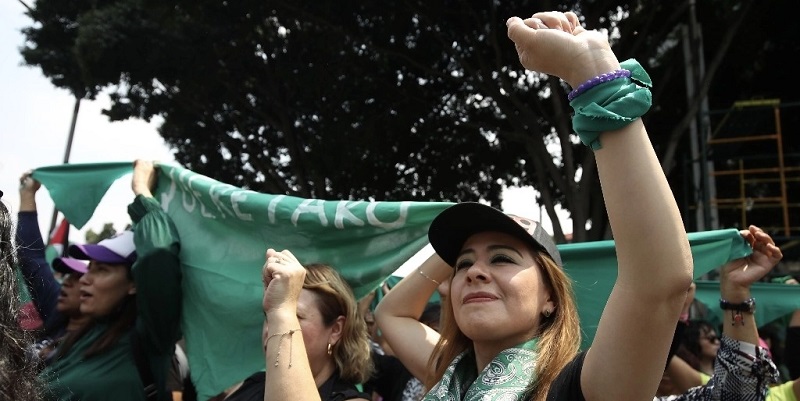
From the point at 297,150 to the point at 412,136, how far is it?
201 cm

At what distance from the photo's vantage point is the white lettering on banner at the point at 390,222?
8.74 feet

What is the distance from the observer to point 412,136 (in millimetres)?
12047

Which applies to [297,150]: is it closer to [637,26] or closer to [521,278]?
[637,26]

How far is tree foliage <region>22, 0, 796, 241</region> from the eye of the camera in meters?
9.88

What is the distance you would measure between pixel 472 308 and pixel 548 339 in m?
0.19

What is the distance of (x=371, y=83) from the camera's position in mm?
11156

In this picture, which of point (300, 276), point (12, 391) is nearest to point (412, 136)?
point (300, 276)

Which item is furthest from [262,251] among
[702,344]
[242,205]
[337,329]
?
[702,344]

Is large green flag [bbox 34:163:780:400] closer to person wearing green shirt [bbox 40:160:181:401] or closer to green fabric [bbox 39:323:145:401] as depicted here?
person wearing green shirt [bbox 40:160:181:401]

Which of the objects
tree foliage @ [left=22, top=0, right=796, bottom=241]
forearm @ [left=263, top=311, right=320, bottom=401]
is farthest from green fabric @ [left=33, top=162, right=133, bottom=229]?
tree foliage @ [left=22, top=0, right=796, bottom=241]

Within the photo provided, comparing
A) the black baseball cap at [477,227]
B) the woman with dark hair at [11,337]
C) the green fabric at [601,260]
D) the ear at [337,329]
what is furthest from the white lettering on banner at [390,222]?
the woman with dark hair at [11,337]

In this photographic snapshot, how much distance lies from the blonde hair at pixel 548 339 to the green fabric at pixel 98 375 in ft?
4.36

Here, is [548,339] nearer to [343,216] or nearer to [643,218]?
[643,218]

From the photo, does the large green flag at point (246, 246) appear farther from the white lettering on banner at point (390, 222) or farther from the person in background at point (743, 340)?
the person in background at point (743, 340)
